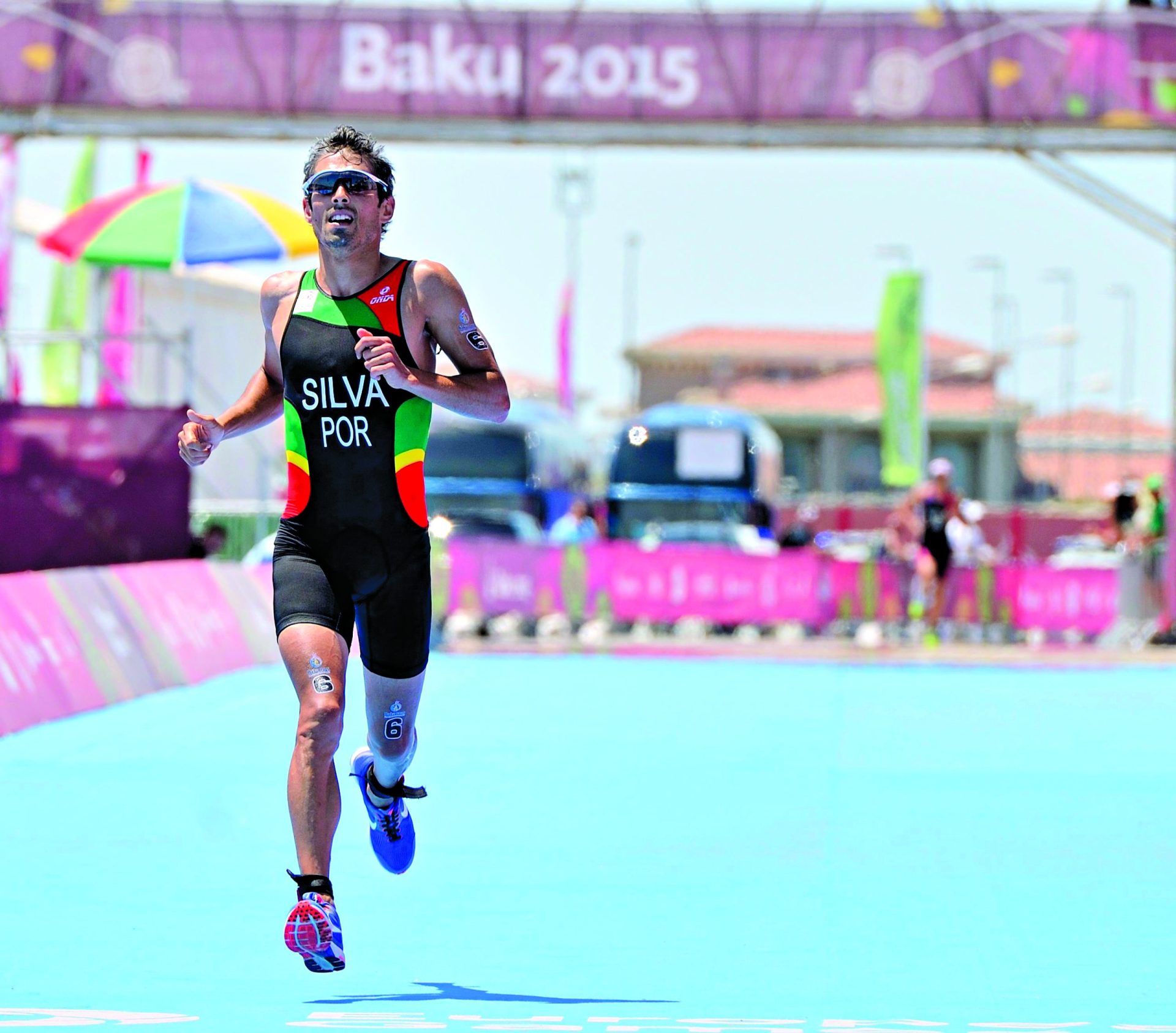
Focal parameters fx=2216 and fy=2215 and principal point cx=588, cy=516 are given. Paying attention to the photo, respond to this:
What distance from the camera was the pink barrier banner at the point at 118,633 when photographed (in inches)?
489

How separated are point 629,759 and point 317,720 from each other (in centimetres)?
603

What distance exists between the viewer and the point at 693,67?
61.7 ft

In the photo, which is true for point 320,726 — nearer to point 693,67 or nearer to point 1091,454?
point 693,67

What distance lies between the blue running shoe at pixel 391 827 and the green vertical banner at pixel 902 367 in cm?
2646

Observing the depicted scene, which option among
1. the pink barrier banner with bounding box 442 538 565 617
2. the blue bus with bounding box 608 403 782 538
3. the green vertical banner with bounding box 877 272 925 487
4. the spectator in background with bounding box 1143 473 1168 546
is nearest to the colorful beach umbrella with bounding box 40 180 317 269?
the pink barrier banner with bounding box 442 538 565 617

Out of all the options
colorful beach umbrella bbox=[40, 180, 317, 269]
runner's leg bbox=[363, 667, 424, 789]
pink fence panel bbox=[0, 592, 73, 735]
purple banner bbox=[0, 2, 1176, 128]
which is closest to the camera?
runner's leg bbox=[363, 667, 424, 789]

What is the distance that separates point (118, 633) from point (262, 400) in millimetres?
8276

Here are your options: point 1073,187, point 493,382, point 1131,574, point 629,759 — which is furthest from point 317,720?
point 1131,574

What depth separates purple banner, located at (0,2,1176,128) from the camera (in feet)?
61.6

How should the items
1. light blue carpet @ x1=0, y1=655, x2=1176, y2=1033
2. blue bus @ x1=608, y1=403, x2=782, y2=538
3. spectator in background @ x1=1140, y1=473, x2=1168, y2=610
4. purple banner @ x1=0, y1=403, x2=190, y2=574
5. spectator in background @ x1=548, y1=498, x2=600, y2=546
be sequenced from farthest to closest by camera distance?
blue bus @ x1=608, y1=403, x2=782, y2=538 → spectator in background @ x1=548, y1=498, x2=600, y2=546 → spectator in background @ x1=1140, y1=473, x2=1168, y2=610 → purple banner @ x1=0, y1=403, x2=190, y2=574 → light blue carpet @ x1=0, y1=655, x2=1176, y2=1033

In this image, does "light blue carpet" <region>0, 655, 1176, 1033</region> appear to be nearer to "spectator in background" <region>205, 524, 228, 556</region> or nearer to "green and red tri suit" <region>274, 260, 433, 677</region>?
"green and red tri suit" <region>274, 260, 433, 677</region>

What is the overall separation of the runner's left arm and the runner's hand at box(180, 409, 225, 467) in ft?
2.08

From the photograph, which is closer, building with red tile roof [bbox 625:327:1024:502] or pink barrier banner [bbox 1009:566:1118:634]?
pink barrier banner [bbox 1009:566:1118:634]

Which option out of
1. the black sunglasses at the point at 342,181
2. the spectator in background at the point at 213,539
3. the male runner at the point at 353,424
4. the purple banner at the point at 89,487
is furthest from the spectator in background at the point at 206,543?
the black sunglasses at the point at 342,181
